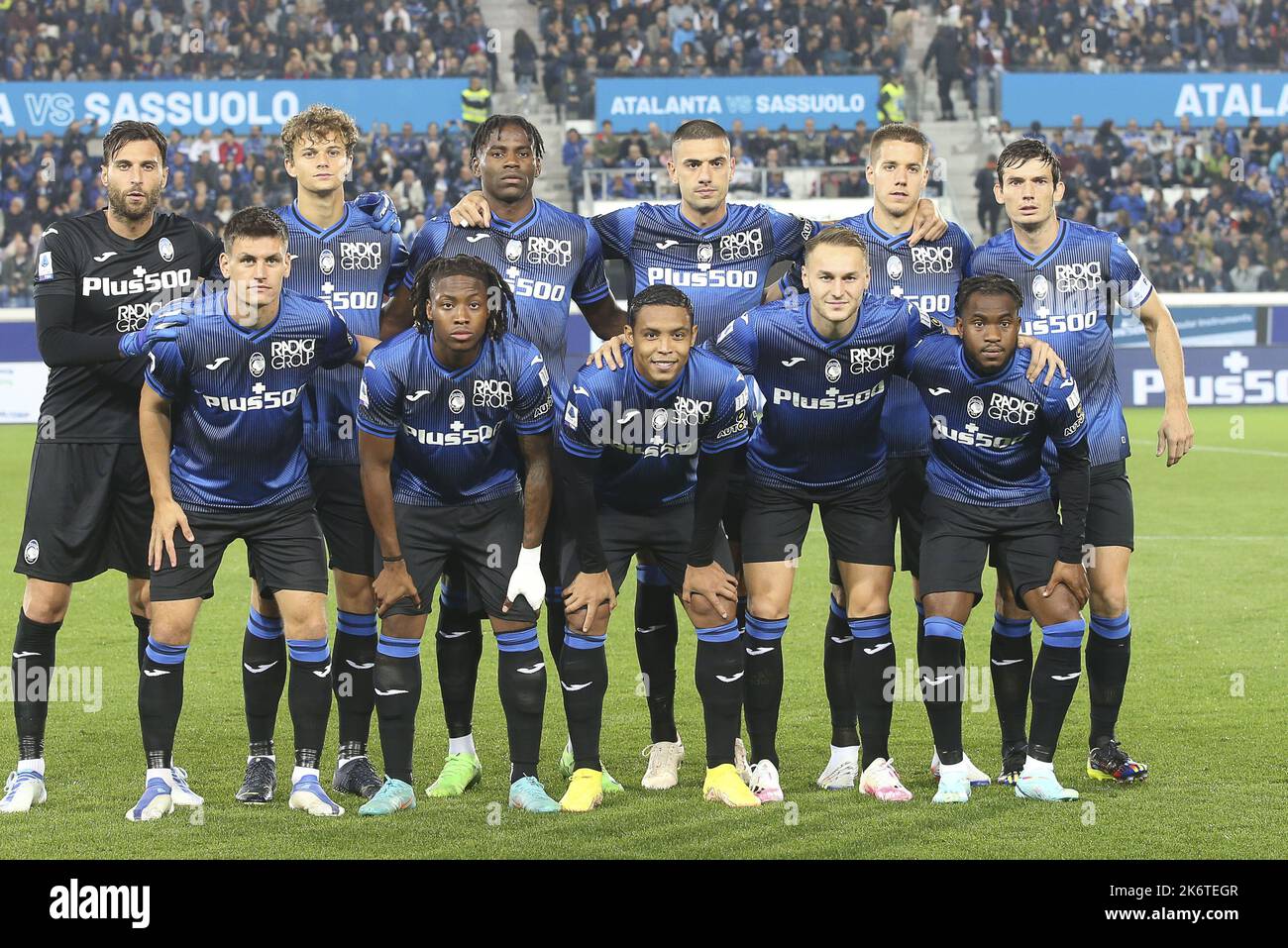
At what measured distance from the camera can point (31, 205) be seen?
2469 cm

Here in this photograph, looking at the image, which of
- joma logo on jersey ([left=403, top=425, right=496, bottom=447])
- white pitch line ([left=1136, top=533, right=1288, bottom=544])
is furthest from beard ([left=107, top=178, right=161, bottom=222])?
white pitch line ([left=1136, top=533, right=1288, bottom=544])

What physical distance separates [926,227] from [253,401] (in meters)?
2.55

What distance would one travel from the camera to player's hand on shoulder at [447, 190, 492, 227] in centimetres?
586

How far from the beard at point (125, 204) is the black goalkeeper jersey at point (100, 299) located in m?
0.09

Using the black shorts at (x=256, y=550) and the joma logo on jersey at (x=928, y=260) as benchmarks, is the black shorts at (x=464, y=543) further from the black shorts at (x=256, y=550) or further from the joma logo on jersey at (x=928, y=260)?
the joma logo on jersey at (x=928, y=260)

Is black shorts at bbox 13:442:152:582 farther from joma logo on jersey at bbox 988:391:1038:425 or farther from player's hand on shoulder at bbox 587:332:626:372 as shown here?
joma logo on jersey at bbox 988:391:1038:425

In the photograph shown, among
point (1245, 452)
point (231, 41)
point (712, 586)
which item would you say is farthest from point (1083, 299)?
point (231, 41)

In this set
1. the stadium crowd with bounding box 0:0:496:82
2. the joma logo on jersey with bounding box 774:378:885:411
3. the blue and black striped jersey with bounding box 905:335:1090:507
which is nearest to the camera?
the blue and black striped jersey with bounding box 905:335:1090:507

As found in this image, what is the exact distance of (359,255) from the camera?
5.93 metres

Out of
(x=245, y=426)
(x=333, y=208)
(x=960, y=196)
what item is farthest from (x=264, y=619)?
(x=960, y=196)

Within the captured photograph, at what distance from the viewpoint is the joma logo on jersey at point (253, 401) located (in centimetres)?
541

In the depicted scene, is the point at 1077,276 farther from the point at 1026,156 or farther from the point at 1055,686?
the point at 1055,686

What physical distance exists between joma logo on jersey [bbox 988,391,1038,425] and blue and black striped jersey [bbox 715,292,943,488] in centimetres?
36

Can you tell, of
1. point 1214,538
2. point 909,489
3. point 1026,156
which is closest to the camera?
point 1026,156
